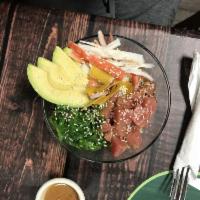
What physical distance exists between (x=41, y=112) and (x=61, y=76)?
0.68 feet

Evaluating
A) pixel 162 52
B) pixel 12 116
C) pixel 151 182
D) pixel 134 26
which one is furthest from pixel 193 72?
pixel 12 116

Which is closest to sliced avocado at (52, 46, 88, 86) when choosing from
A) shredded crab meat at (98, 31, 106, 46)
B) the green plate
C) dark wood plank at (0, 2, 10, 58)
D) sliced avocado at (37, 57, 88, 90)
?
sliced avocado at (37, 57, 88, 90)

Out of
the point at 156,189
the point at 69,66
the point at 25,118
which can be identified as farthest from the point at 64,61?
the point at 156,189

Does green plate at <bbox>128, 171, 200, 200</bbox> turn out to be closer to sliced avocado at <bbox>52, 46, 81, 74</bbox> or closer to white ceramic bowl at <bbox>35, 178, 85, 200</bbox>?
white ceramic bowl at <bbox>35, 178, 85, 200</bbox>

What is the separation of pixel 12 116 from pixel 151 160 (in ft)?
1.59

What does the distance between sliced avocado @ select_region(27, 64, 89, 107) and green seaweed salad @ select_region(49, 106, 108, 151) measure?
0.12 feet

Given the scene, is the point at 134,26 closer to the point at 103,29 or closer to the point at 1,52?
the point at 103,29

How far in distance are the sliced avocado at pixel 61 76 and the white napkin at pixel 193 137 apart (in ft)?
1.18

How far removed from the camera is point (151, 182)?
5.37ft

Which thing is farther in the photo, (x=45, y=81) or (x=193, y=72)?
(x=193, y=72)

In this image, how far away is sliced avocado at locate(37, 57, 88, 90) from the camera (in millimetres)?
1510

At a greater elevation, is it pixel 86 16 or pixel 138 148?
pixel 86 16

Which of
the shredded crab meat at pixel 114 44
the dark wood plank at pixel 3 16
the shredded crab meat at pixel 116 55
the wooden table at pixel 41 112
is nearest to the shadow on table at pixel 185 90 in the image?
the wooden table at pixel 41 112

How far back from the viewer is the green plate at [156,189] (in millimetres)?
1634
